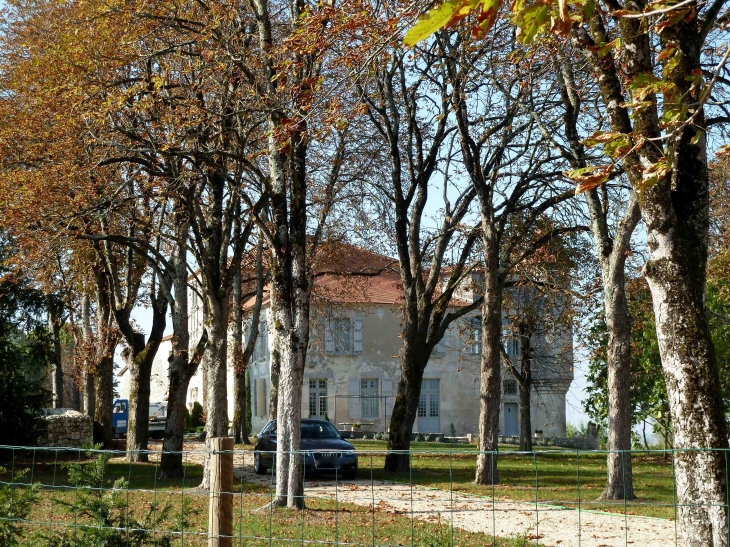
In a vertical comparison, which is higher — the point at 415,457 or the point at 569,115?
the point at 569,115

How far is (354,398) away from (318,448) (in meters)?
27.0

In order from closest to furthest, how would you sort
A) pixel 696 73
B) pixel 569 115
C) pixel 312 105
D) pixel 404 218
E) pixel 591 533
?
pixel 696 73 < pixel 312 105 < pixel 591 533 < pixel 569 115 < pixel 404 218

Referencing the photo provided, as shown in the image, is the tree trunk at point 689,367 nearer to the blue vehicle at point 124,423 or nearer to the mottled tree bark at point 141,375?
the mottled tree bark at point 141,375

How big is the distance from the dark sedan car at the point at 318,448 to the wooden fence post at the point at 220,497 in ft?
48.3

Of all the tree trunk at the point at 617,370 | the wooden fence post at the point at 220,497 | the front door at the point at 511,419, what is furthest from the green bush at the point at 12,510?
the front door at the point at 511,419

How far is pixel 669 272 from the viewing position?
21.0 feet

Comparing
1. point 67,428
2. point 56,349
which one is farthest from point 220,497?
point 56,349

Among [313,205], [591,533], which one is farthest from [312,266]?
[591,533]

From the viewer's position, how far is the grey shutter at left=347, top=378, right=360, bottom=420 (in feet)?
161

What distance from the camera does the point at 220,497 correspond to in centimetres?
613

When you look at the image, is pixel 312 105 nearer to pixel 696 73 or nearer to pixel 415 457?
pixel 696 73

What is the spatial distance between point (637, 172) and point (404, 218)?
15.9 meters

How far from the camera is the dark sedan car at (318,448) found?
70.6 ft

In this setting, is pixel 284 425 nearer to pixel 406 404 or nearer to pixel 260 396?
pixel 406 404
